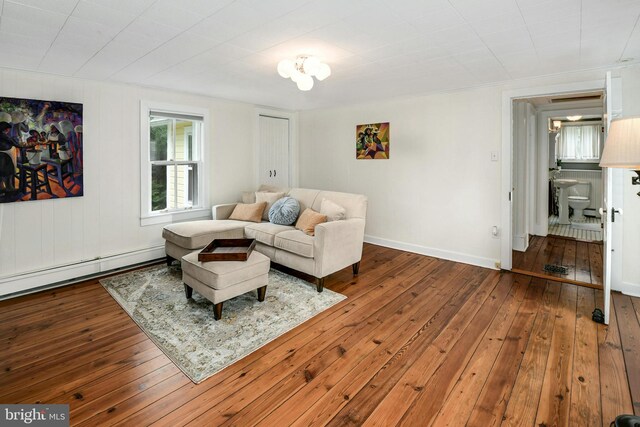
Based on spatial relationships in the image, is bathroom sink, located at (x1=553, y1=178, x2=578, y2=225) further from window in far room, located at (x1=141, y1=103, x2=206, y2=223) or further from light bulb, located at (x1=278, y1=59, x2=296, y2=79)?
window in far room, located at (x1=141, y1=103, x2=206, y2=223)

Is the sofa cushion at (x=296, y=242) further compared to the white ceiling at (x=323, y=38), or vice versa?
the sofa cushion at (x=296, y=242)

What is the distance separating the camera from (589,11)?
2078 mm

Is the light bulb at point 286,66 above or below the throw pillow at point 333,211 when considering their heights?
above

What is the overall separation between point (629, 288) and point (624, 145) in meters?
2.42

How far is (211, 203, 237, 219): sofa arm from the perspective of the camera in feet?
15.5

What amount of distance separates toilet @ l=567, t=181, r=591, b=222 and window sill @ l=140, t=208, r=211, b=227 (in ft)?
23.4

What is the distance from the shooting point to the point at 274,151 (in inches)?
232

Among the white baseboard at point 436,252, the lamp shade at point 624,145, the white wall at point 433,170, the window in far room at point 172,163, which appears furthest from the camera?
the window in far room at point 172,163

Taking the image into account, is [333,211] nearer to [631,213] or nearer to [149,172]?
[149,172]

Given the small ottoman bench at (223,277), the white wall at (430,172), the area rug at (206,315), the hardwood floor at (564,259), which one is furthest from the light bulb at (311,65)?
→ the hardwood floor at (564,259)

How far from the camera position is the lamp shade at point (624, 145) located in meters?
1.67

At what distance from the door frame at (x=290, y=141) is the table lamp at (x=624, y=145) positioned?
15.0 feet

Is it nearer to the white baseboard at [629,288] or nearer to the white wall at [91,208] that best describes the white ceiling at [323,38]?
the white wall at [91,208]

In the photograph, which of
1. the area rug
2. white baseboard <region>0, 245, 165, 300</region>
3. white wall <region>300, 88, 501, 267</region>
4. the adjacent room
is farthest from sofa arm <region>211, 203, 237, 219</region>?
white wall <region>300, 88, 501, 267</region>
